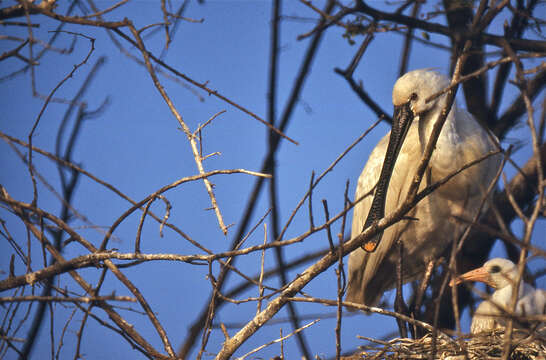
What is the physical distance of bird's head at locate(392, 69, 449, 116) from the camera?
3.35 metres

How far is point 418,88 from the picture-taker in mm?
3379

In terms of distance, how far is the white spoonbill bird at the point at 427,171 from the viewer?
3.28m

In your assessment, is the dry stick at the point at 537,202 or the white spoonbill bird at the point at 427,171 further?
the white spoonbill bird at the point at 427,171

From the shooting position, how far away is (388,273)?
3904 millimetres

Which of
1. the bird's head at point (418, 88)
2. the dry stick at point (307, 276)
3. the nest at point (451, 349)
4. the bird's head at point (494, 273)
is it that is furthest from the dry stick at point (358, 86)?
the dry stick at point (307, 276)

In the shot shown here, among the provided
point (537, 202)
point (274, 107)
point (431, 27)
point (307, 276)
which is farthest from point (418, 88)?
point (537, 202)

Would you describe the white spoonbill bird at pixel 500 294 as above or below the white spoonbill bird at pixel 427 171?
below

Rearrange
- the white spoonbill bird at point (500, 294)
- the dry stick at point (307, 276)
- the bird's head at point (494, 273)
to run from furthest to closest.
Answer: the bird's head at point (494, 273)
the white spoonbill bird at point (500, 294)
the dry stick at point (307, 276)

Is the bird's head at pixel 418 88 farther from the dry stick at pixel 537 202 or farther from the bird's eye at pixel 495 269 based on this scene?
the dry stick at pixel 537 202

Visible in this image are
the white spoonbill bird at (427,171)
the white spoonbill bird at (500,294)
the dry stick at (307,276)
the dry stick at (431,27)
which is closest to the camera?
the dry stick at (307,276)

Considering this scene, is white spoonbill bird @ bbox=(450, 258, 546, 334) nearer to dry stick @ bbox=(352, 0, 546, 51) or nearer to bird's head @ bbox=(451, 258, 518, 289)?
bird's head @ bbox=(451, 258, 518, 289)

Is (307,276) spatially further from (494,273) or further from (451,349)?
(494,273)

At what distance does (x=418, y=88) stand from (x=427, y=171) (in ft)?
1.66

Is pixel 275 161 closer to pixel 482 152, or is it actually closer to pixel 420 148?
pixel 420 148
